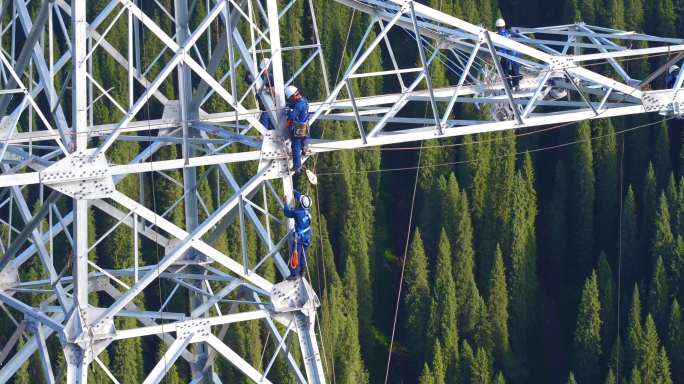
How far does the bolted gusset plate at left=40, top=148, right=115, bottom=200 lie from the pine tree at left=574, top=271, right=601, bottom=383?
159 ft

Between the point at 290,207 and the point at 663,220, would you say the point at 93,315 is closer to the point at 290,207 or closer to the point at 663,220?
the point at 290,207

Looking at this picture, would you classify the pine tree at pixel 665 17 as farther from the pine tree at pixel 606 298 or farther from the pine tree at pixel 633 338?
the pine tree at pixel 633 338

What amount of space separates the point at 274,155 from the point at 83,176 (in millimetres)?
3626

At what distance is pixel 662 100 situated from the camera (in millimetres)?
40438

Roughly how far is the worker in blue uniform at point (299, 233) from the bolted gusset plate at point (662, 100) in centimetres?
806

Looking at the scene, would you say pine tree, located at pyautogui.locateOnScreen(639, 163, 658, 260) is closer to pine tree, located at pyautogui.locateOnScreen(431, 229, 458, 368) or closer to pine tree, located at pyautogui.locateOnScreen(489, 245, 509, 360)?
pine tree, located at pyautogui.locateOnScreen(489, 245, 509, 360)

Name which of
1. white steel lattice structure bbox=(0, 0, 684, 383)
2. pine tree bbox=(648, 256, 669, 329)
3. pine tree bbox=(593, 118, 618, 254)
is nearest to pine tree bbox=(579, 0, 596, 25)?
pine tree bbox=(593, 118, 618, 254)

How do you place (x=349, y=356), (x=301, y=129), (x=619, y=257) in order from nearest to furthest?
(x=301, y=129) < (x=349, y=356) < (x=619, y=257)

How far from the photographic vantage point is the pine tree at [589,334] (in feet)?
265

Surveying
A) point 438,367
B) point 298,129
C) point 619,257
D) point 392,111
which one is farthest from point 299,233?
point 619,257

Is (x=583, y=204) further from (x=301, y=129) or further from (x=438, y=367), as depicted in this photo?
(x=301, y=129)

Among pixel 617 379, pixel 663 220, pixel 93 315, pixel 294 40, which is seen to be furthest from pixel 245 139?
pixel 294 40

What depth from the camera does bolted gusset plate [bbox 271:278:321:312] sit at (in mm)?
36312

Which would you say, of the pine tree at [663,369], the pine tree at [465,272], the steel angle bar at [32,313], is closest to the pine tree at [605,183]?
the pine tree at [465,272]
